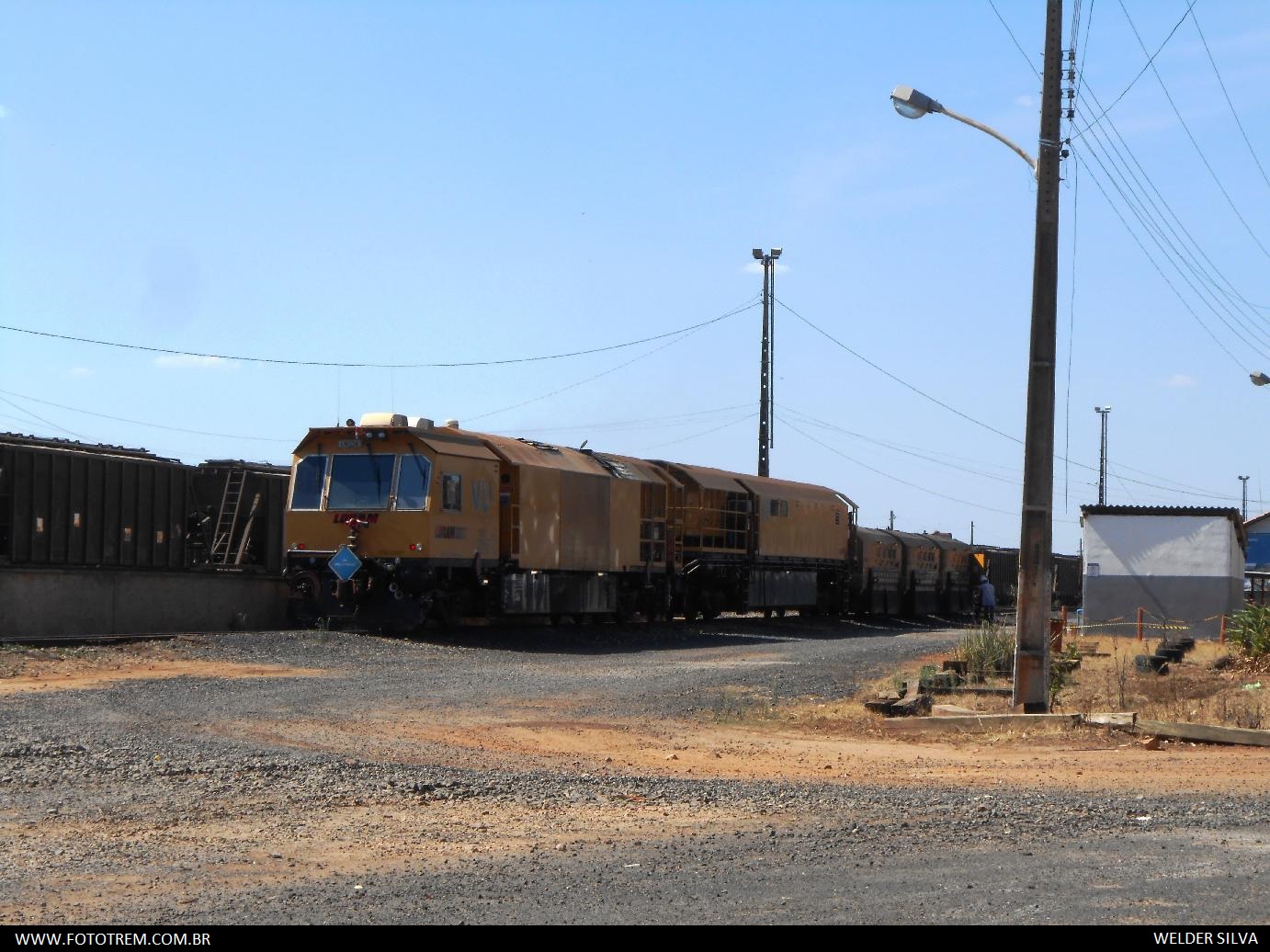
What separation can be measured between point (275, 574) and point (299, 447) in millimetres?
3676

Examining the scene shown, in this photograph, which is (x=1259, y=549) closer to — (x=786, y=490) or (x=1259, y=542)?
(x=1259, y=542)

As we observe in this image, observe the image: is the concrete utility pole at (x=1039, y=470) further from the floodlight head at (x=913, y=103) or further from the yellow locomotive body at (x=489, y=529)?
the yellow locomotive body at (x=489, y=529)

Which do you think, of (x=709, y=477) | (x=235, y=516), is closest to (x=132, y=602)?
(x=235, y=516)

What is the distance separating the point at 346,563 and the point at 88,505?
492 cm

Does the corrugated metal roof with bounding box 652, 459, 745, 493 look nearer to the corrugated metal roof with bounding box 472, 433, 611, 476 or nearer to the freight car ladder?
the corrugated metal roof with bounding box 472, 433, 611, 476

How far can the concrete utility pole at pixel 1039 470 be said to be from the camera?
14.3 metres

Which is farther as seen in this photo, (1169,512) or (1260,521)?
(1260,521)

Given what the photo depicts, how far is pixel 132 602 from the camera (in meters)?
25.1

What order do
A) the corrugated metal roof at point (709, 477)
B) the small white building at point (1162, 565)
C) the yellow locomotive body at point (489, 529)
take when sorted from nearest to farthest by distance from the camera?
the yellow locomotive body at point (489, 529) < the small white building at point (1162, 565) < the corrugated metal roof at point (709, 477)

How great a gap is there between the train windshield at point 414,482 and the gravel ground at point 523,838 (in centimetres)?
994

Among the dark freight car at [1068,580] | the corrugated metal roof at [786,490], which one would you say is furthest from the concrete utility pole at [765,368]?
the dark freight car at [1068,580]

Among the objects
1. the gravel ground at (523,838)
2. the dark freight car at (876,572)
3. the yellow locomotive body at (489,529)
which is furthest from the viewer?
the dark freight car at (876,572)

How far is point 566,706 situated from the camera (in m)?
15.2
